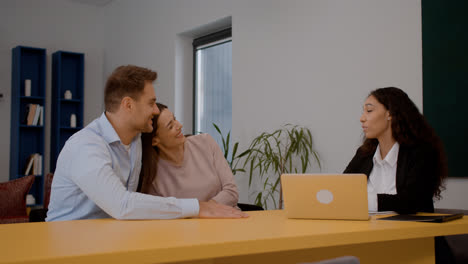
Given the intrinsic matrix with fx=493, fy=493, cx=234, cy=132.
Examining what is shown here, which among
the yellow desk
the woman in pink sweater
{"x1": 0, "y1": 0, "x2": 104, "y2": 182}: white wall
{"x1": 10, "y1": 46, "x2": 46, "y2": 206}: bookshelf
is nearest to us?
the yellow desk

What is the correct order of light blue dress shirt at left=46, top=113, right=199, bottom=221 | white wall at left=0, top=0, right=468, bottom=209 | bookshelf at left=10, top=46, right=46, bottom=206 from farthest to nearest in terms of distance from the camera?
1. bookshelf at left=10, top=46, right=46, bottom=206
2. white wall at left=0, top=0, right=468, bottom=209
3. light blue dress shirt at left=46, top=113, right=199, bottom=221

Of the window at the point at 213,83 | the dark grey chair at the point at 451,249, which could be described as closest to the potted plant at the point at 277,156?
the window at the point at 213,83

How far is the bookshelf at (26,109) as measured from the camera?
6711mm

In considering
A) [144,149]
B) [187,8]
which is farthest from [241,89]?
[144,149]

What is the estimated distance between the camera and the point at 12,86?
696 centimetres

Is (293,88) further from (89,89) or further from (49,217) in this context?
(89,89)

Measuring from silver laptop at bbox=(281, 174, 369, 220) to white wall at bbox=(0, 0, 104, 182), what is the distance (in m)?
6.12

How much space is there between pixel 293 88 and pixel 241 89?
757 mm

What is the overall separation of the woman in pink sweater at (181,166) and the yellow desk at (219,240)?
0.68 metres

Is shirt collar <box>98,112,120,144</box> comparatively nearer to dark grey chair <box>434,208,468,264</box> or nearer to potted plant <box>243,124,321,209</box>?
dark grey chair <box>434,208,468,264</box>

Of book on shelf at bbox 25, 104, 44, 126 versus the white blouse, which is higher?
book on shelf at bbox 25, 104, 44, 126

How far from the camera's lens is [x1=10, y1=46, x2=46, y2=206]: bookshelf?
264 inches

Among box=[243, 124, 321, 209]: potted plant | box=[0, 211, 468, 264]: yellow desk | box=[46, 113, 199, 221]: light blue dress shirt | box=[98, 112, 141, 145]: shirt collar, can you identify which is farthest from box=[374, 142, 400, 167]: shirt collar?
box=[243, 124, 321, 209]: potted plant

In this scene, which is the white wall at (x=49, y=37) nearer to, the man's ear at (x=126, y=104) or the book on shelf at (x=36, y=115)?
the book on shelf at (x=36, y=115)
